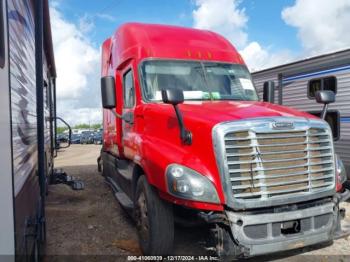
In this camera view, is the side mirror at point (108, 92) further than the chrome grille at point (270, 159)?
Yes

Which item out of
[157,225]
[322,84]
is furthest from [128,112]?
[322,84]

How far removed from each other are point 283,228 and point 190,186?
1056mm

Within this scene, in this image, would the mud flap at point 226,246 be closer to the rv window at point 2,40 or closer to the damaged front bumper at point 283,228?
the damaged front bumper at point 283,228

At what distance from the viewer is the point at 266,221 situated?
3639 millimetres

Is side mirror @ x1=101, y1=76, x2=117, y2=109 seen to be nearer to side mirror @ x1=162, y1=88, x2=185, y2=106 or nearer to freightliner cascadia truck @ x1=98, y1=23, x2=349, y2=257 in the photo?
freightliner cascadia truck @ x1=98, y1=23, x2=349, y2=257

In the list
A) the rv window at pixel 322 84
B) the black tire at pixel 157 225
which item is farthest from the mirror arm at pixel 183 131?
the rv window at pixel 322 84

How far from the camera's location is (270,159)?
3.83 metres

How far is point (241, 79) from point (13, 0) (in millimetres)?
3604

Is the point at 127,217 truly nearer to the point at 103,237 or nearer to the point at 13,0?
the point at 103,237

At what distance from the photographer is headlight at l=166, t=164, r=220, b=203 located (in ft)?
12.0

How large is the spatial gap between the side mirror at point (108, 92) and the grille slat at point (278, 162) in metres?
2.20

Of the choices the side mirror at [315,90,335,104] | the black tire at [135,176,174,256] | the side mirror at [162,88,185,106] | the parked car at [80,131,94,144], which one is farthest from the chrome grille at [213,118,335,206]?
the parked car at [80,131,94,144]

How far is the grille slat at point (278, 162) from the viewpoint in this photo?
12.2ft

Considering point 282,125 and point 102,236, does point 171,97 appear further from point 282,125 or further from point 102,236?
point 102,236
